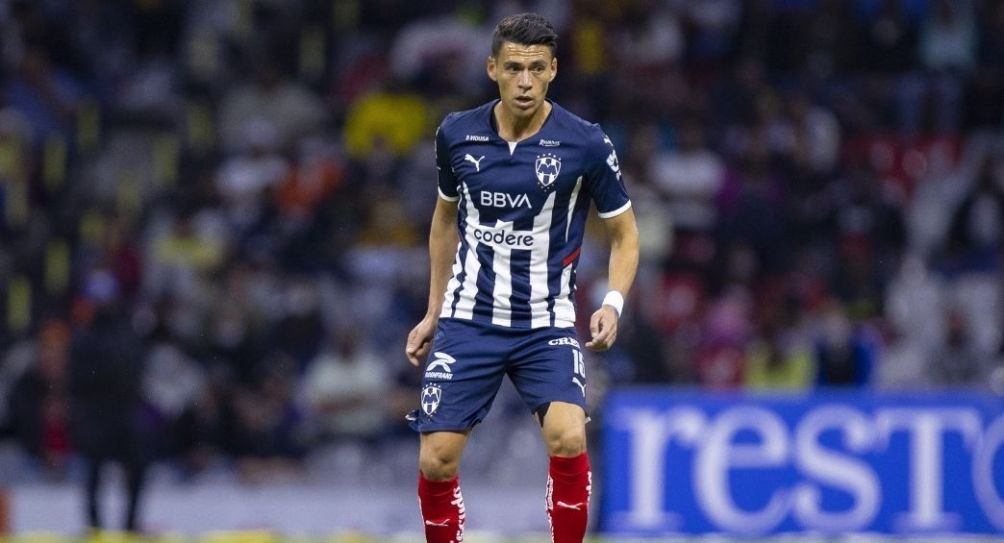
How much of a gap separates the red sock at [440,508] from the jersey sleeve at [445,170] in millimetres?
1119

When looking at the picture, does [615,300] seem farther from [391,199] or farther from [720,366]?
[391,199]

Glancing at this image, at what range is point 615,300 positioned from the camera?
6.89 m

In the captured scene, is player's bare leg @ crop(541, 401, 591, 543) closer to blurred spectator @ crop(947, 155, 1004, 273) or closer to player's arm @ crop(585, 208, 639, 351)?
player's arm @ crop(585, 208, 639, 351)

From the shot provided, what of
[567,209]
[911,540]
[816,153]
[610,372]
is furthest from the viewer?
[816,153]

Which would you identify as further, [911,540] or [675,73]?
[675,73]

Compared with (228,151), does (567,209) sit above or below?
below

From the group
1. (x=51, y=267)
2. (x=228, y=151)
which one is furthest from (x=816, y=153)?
(x=51, y=267)

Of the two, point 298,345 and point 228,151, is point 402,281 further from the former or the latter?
point 228,151

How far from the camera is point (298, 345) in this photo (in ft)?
46.0

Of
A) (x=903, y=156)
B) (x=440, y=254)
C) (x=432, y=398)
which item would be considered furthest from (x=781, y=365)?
(x=432, y=398)

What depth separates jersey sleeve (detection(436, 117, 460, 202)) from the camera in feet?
23.2

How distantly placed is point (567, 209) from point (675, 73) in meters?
9.24

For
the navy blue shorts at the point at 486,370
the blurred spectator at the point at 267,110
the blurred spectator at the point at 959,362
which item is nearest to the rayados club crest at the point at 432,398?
the navy blue shorts at the point at 486,370

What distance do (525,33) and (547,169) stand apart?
518mm
